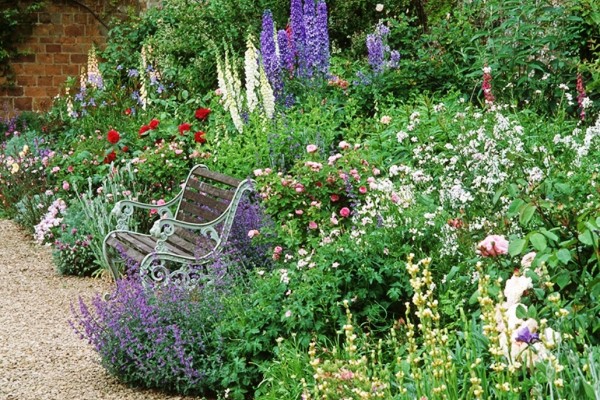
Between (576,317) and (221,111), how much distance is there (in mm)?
5834

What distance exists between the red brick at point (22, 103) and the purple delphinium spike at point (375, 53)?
811 centimetres

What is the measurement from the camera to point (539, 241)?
3.01 metres

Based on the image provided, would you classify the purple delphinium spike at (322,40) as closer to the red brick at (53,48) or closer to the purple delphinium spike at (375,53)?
the purple delphinium spike at (375,53)

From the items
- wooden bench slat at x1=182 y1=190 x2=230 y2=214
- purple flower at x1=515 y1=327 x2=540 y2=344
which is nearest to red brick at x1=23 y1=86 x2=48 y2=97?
wooden bench slat at x1=182 y1=190 x2=230 y2=214

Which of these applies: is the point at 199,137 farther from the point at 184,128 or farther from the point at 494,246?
the point at 494,246

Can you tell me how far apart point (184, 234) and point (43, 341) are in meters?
1.24

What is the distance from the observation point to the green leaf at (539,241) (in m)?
2.99

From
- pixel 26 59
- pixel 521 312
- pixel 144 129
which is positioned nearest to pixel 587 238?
pixel 521 312

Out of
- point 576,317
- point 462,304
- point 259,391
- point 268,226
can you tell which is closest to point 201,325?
point 259,391

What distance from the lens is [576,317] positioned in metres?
3.03

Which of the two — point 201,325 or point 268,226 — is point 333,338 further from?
point 268,226

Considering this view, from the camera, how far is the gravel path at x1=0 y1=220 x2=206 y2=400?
4.70m

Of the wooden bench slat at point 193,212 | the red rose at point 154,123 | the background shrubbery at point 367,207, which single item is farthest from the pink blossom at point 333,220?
the red rose at point 154,123

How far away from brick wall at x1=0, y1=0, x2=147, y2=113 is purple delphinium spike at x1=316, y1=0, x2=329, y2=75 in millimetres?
7473
